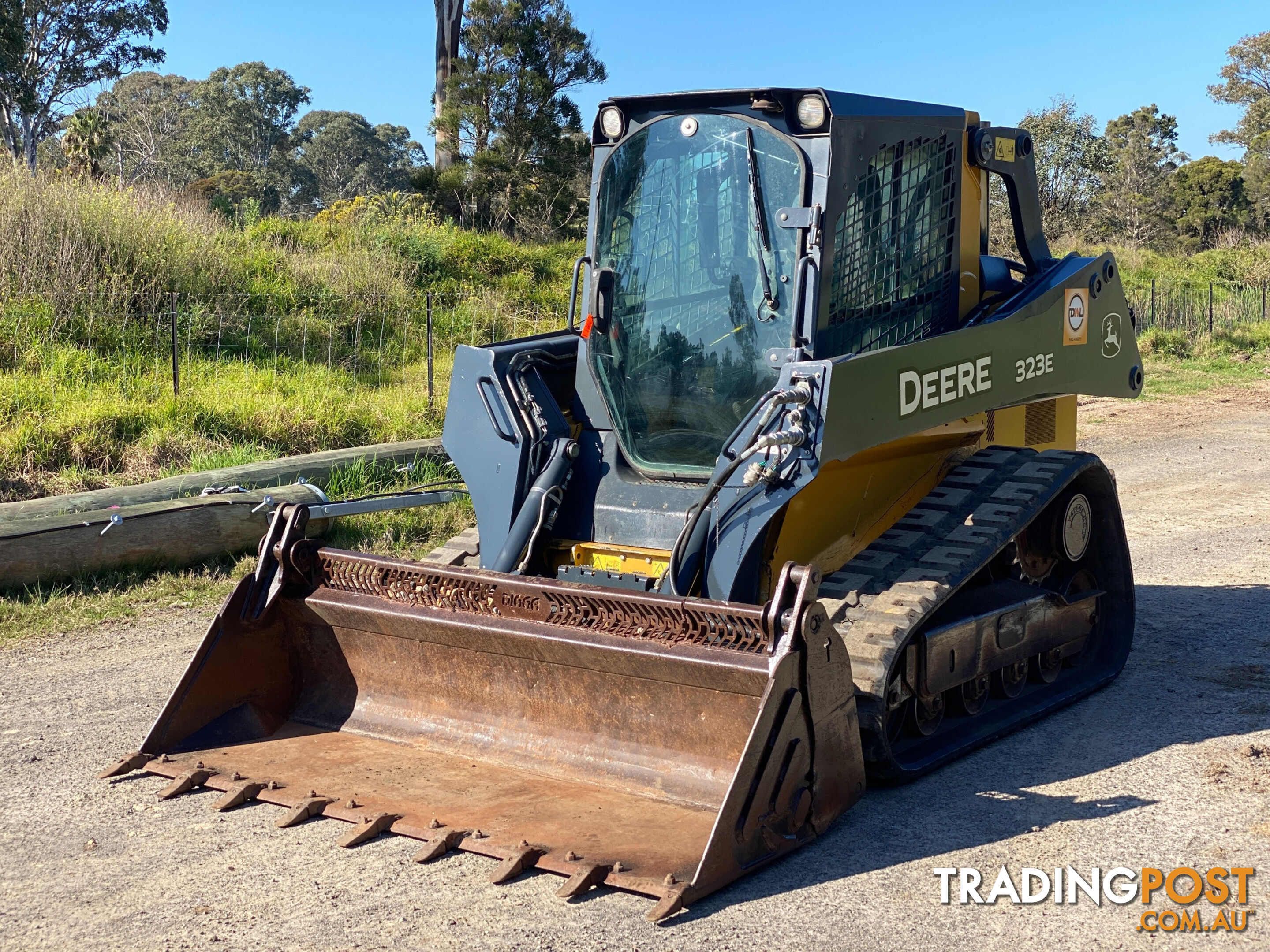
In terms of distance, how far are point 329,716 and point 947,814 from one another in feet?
8.12

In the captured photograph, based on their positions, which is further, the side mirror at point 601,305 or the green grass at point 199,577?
the green grass at point 199,577

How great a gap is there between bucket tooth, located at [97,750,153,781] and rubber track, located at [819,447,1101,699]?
105 inches

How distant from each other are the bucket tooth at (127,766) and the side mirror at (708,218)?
297cm

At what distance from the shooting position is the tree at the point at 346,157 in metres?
57.8

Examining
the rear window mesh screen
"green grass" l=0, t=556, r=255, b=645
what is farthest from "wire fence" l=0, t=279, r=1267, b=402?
the rear window mesh screen

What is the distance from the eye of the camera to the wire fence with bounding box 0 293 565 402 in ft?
38.8

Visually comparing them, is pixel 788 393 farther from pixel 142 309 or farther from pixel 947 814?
pixel 142 309

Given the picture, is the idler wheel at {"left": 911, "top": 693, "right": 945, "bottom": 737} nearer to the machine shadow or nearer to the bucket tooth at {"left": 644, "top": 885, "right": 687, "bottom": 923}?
the machine shadow

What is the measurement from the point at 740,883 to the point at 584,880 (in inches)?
20.0

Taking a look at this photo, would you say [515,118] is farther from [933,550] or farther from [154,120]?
[154,120]

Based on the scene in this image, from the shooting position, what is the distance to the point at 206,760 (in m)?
4.86

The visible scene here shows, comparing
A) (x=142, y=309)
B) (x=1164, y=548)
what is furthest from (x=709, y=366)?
(x=142, y=309)

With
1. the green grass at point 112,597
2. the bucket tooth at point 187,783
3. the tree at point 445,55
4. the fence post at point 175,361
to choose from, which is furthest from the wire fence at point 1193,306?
the bucket tooth at point 187,783

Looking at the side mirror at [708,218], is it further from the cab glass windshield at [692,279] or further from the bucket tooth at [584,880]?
the bucket tooth at [584,880]
